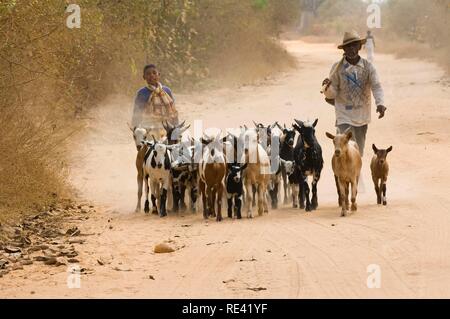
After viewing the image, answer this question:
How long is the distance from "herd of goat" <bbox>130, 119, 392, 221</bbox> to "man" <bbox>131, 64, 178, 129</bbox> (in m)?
0.58

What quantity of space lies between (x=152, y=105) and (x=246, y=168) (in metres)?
2.34

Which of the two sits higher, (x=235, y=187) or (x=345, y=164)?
(x=345, y=164)

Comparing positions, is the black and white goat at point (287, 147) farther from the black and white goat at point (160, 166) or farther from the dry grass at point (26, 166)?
the dry grass at point (26, 166)

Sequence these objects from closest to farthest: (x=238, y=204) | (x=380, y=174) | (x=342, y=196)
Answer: (x=342, y=196) < (x=238, y=204) < (x=380, y=174)

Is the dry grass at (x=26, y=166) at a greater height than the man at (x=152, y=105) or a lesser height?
lesser

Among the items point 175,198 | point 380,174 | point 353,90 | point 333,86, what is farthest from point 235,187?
point 353,90

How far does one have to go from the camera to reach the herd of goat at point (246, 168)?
39.9ft

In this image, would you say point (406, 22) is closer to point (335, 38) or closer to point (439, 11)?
point (335, 38)

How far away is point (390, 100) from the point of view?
1016 inches

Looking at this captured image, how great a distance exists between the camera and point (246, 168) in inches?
490

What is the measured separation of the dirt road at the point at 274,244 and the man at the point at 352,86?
120cm

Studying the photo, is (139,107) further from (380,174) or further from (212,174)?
(380,174)

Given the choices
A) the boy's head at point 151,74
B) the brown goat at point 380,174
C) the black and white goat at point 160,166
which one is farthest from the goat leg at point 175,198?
the brown goat at point 380,174
